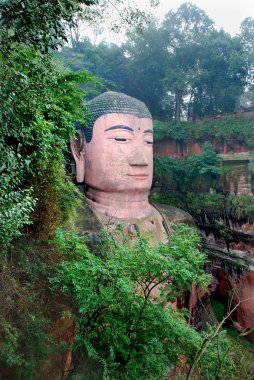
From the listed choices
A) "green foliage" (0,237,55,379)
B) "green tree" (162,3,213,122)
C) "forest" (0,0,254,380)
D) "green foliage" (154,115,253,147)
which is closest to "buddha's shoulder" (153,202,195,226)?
"forest" (0,0,254,380)

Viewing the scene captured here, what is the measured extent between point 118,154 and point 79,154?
1.05 metres

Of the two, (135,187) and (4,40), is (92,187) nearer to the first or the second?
(135,187)

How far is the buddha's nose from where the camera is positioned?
6.20m

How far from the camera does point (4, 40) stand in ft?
7.89

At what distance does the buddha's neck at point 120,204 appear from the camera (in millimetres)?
6355

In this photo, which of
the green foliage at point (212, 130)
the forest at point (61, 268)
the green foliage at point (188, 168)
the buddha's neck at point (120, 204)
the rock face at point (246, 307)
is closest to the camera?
the forest at point (61, 268)

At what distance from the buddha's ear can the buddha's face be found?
267mm

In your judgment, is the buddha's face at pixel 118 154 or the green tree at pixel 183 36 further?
Answer: the green tree at pixel 183 36

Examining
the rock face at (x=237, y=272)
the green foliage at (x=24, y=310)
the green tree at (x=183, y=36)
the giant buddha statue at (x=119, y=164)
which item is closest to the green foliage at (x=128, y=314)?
the green foliage at (x=24, y=310)

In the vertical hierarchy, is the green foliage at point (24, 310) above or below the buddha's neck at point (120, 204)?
below

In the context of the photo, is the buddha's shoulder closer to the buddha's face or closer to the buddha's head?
the buddha's head

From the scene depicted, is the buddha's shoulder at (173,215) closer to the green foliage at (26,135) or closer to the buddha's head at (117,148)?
the buddha's head at (117,148)

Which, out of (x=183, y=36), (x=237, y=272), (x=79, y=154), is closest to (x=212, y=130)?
(x=183, y=36)

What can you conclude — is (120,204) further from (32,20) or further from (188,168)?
(188,168)
